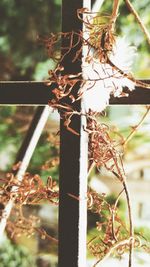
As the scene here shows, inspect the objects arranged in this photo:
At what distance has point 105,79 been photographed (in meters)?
0.83

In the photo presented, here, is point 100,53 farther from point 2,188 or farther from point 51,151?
point 51,151

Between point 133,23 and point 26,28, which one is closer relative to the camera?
point 133,23

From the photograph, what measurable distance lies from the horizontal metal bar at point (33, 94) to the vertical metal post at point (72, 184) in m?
0.08

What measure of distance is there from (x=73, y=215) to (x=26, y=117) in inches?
84.9

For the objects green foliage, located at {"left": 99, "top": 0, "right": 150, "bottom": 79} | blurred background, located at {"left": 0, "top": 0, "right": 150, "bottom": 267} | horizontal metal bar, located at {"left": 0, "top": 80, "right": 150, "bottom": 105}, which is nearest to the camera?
horizontal metal bar, located at {"left": 0, "top": 80, "right": 150, "bottom": 105}

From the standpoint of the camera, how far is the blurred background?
2.64 m

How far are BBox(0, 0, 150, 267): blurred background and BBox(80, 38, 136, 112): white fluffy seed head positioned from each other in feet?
5.67

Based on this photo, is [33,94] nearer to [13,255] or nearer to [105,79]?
[105,79]

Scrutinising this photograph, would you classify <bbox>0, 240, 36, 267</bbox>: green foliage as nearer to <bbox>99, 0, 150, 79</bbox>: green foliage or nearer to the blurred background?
the blurred background

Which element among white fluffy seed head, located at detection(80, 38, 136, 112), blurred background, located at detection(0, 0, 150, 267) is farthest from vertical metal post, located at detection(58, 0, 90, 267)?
blurred background, located at detection(0, 0, 150, 267)

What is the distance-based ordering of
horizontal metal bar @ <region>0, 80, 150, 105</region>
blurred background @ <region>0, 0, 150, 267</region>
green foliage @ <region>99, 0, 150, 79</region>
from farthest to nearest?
blurred background @ <region>0, 0, 150, 267</region>
green foliage @ <region>99, 0, 150, 79</region>
horizontal metal bar @ <region>0, 80, 150, 105</region>

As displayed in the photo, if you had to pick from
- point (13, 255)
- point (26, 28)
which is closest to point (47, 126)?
point (26, 28)

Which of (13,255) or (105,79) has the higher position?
(105,79)

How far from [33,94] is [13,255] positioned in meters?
2.11
